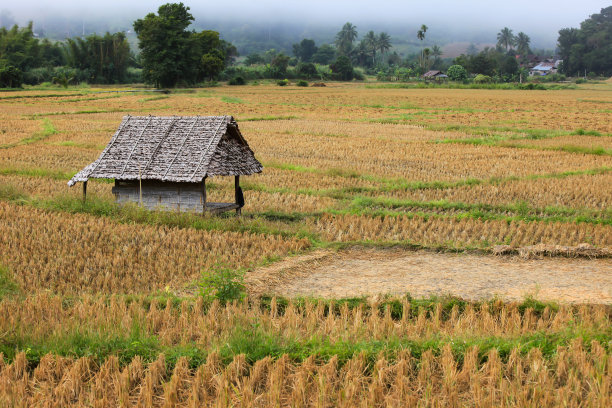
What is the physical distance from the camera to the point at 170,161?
10664 mm

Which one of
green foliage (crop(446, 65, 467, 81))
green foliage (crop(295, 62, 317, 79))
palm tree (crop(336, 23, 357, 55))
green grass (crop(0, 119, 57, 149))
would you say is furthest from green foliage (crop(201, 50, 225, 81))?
palm tree (crop(336, 23, 357, 55))

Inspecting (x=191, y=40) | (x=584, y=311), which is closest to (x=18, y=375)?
(x=584, y=311)

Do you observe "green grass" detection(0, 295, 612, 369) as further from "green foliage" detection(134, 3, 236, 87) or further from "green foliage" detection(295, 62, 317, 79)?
"green foliage" detection(295, 62, 317, 79)

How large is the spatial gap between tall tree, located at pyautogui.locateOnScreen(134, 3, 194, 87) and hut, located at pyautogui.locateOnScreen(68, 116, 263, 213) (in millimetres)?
49857

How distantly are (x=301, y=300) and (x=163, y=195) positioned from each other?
5.12 metres

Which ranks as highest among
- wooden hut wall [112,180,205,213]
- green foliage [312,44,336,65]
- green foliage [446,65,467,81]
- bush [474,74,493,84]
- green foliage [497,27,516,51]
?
green foliage [497,27,516,51]

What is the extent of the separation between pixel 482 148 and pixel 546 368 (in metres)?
16.7

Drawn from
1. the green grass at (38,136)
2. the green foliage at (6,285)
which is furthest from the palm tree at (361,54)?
the green foliage at (6,285)

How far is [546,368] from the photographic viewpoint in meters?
4.67

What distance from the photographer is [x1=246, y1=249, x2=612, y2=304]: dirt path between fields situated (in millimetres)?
7371

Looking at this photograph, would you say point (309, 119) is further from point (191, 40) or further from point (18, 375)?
point (191, 40)

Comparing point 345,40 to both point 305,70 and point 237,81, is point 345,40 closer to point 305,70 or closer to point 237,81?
point 305,70

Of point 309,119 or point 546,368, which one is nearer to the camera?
point 546,368

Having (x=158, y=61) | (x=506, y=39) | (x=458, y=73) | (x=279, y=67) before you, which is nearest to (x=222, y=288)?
(x=158, y=61)
